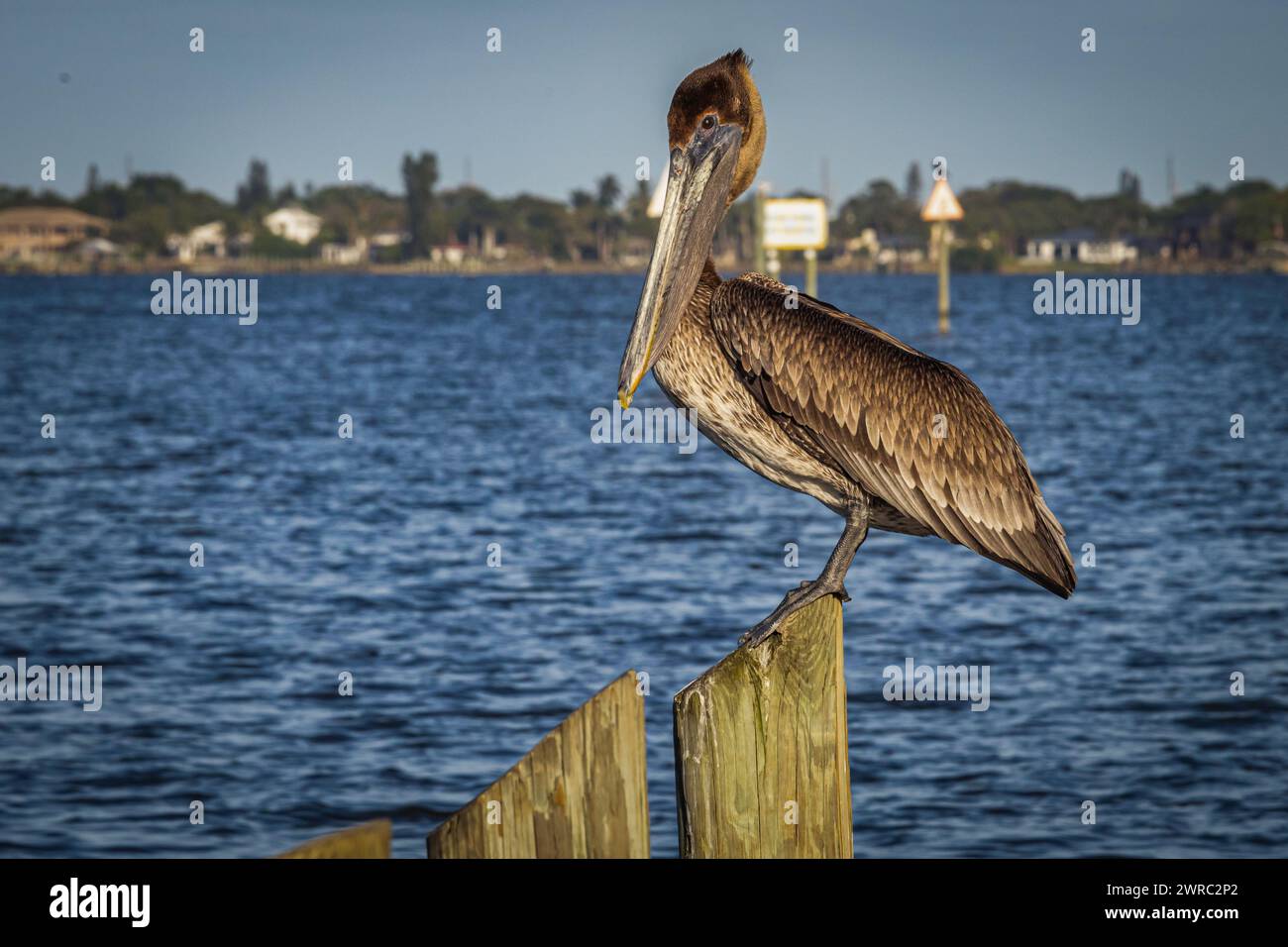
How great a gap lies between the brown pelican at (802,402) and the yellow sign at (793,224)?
3082 centimetres

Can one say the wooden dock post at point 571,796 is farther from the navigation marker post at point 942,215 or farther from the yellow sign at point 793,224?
the navigation marker post at point 942,215

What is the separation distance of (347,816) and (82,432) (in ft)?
85.9

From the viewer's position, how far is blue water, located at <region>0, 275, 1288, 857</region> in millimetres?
9109

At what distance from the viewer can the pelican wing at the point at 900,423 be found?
431cm

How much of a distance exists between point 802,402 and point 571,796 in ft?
5.75

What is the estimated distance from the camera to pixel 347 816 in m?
8.88

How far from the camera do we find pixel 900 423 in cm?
445

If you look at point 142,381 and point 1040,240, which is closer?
point 142,381

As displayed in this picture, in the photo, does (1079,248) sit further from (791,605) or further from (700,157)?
(791,605)

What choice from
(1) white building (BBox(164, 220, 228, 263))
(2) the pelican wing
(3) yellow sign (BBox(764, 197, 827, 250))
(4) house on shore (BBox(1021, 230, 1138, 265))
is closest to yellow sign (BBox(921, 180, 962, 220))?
(3) yellow sign (BBox(764, 197, 827, 250))

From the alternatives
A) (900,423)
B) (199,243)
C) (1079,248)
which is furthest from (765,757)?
(199,243)

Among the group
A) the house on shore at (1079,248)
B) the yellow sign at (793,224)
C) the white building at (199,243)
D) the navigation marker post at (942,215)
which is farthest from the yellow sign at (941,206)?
the white building at (199,243)
